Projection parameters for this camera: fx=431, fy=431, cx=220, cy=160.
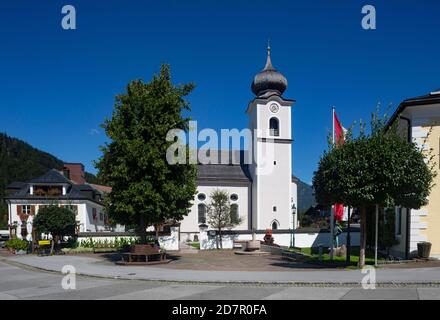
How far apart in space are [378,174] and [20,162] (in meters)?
130

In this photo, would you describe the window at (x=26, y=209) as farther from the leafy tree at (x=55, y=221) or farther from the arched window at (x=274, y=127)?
the arched window at (x=274, y=127)

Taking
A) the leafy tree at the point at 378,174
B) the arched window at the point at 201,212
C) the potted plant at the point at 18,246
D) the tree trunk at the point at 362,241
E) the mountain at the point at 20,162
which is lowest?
the potted plant at the point at 18,246

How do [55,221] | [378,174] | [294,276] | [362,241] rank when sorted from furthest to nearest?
[55,221], [362,241], [378,174], [294,276]

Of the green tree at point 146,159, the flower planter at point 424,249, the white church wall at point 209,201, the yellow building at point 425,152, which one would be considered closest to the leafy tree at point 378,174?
the flower planter at point 424,249

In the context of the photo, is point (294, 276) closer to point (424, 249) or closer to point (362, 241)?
point (362, 241)

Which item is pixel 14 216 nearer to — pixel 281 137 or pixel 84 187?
pixel 84 187

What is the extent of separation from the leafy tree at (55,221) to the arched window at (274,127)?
3172cm

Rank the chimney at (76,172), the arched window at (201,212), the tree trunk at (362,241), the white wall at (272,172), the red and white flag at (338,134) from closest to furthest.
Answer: the tree trunk at (362,241), the red and white flag at (338,134), the white wall at (272,172), the arched window at (201,212), the chimney at (76,172)

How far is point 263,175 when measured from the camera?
55188 mm

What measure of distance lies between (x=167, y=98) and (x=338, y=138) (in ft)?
28.2

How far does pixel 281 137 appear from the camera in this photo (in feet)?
186

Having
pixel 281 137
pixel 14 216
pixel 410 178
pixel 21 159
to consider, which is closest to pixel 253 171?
pixel 281 137

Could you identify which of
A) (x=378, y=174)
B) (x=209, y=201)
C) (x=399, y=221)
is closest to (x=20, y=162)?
(x=209, y=201)

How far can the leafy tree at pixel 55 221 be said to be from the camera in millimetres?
30844
